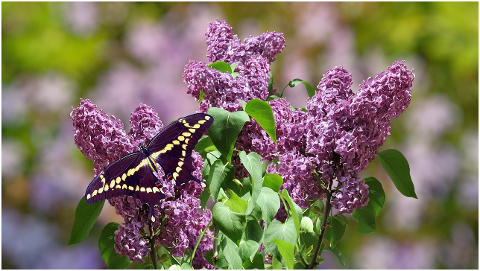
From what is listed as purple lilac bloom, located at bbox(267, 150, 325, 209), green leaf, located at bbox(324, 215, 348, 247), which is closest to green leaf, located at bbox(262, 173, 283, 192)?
purple lilac bloom, located at bbox(267, 150, 325, 209)

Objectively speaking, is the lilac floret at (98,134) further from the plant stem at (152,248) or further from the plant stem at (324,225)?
the plant stem at (324,225)

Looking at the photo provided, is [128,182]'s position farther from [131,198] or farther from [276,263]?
[276,263]

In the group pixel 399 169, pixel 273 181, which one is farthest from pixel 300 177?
pixel 399 169

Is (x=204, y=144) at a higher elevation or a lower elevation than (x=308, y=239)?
higher

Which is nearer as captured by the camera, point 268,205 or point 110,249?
point 268,205

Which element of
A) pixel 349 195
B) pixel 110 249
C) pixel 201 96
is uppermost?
pixel 201 96

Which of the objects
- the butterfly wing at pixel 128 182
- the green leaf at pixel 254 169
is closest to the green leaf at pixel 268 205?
the green leaf at pixel 254 169
